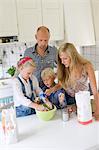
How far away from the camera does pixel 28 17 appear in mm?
2732

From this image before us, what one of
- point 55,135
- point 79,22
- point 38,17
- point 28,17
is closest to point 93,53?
point 79,22

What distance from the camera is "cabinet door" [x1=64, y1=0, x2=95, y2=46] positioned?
2.93 metres

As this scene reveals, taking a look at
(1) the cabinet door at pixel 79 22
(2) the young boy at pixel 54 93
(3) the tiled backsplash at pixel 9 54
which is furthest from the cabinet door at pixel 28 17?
(2) the young boy at pixel 54 93

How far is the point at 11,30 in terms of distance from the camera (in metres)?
2.64

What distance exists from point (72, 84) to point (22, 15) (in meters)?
1.51

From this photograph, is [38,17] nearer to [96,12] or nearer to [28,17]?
[28,17]

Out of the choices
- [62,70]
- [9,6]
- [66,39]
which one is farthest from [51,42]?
[62,70]

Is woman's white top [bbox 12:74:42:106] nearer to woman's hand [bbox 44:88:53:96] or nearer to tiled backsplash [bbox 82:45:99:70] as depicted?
→ woman's hand [bbox 44:88:53:96]

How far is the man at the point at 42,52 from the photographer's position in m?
1.80

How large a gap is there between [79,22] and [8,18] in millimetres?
917

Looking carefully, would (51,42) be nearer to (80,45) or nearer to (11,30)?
(80,45)

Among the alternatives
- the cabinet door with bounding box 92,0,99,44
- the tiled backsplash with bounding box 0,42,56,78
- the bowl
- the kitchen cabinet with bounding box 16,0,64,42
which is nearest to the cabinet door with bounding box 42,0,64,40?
the kitchen cabinet with bounding box 16,0,64,42

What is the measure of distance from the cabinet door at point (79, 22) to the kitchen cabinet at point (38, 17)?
3.6 inches

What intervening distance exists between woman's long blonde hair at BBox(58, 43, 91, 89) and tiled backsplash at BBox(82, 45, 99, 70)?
158 centimetres
